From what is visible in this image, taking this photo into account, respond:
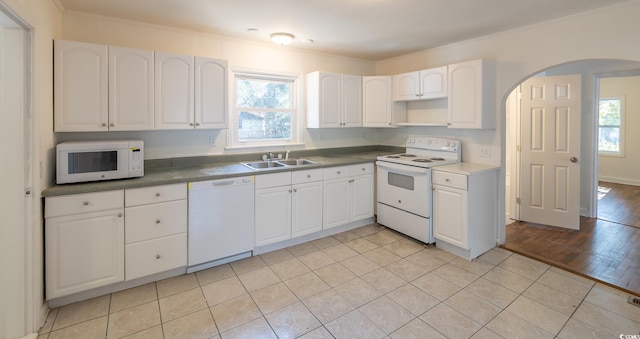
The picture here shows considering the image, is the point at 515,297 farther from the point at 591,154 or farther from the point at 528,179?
the point at 591,154

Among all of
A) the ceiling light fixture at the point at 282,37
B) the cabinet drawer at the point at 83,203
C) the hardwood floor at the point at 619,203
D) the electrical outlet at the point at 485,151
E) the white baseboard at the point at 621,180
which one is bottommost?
the hardwood floor at the point at 619,203

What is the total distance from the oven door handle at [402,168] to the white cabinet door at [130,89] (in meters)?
2.59

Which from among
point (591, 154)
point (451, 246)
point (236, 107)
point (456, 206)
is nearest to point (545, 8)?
point (456, 206)

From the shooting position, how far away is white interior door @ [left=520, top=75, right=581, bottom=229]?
380cm

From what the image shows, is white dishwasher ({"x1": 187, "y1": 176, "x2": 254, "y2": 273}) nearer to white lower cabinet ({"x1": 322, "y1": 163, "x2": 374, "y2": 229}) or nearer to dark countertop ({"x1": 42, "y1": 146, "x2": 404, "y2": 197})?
dark countertop ({"x1": 42, "y1": 146, "x2": 404, "y2": 197})

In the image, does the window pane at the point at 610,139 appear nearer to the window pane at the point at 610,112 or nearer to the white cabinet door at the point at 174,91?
the window pane at the point at 610,112

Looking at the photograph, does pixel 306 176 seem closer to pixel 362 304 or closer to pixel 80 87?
pixel 362 304

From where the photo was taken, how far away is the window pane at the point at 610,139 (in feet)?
21.5

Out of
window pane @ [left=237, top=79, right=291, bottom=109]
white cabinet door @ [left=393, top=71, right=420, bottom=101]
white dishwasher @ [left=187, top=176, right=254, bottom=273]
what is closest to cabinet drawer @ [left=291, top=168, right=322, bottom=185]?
white dishwasher @ [left=187, top=176, right=254, bottom=273]

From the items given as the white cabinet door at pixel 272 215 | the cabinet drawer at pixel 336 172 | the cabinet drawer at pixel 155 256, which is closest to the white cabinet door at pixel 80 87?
the cabinet drawer at pixel 155 256

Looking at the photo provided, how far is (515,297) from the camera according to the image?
242cm

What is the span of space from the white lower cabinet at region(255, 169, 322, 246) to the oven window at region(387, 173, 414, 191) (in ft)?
3.01

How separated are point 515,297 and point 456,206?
0.96m

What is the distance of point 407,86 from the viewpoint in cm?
397
